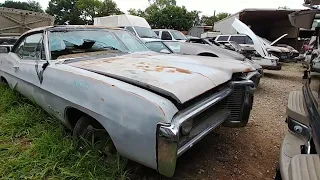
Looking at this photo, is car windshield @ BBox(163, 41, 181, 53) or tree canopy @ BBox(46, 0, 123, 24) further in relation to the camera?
tree canopy @ BBox(46, 0, 123, 24)

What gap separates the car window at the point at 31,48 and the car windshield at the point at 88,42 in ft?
0.68

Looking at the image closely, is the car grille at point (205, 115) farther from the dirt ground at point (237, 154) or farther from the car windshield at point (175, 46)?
the car windshield at point (175, 46)

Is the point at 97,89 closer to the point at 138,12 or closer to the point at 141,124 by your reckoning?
the point at 141,124

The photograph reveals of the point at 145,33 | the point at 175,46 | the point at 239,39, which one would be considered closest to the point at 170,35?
the point at 145,33

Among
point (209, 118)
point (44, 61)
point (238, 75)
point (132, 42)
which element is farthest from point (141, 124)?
point (132, 42)

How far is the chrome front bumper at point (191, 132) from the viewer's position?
174 centimetres

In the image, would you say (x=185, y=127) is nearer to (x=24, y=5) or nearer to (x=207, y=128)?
(x=207, y=128)

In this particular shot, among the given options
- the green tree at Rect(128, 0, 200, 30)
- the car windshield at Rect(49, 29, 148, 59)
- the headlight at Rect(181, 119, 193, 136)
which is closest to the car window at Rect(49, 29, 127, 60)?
the car windshield at Rect(49, 29, 148, 59)

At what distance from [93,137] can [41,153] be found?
0.65m

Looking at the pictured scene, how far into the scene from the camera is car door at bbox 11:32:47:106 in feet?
10.1

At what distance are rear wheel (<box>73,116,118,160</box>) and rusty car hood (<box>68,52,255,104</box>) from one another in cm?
51

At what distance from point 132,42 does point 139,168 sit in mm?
2095

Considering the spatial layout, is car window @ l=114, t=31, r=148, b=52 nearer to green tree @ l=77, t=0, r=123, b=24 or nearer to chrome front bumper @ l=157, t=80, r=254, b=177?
chrome front bumper @ l=157, t=80, r=254, b=177

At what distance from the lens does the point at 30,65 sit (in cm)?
331
